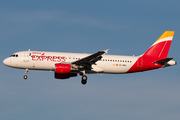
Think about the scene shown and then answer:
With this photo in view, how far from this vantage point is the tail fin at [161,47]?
50.7m

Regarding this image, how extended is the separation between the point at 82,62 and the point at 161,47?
13894 mm

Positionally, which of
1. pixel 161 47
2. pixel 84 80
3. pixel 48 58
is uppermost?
pixel 161 47

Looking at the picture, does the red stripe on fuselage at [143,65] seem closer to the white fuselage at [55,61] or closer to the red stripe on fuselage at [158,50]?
the white fuselage at [55,61]

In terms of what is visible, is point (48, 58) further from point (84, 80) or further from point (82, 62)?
point (84, 80)

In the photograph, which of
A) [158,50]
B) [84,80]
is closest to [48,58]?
[84,80]

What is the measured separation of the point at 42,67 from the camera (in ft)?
153

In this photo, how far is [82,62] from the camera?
45.9 m

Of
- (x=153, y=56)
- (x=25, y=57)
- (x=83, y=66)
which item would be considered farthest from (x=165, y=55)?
(x=25, y=57)

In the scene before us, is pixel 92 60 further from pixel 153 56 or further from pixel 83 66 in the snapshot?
pixel 153 56

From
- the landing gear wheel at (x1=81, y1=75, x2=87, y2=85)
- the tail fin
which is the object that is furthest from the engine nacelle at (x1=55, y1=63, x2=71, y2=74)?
the tail fin

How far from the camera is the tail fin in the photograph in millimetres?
50719

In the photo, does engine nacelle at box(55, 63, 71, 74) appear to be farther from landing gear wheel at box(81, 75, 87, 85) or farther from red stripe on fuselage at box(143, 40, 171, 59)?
red stripe on fuselage at box(143, 40, 171, 59)

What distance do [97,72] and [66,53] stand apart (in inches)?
214

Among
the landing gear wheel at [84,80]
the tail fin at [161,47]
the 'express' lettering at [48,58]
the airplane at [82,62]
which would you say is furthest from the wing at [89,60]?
the tail fin at [161,47]
